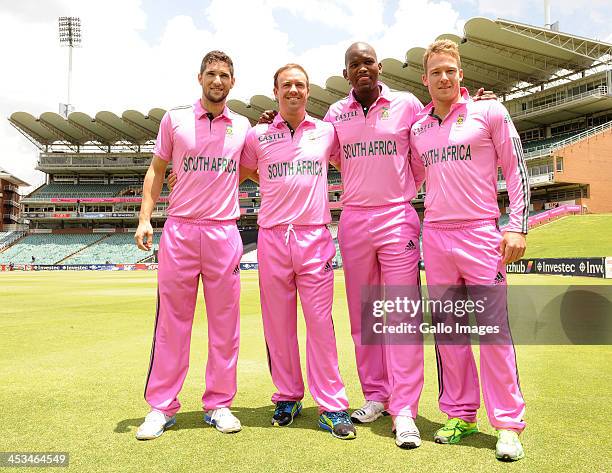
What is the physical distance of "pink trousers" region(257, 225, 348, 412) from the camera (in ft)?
12.4

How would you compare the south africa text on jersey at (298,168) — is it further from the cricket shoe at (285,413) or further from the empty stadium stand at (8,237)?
the empty stadium stand at (8,237)

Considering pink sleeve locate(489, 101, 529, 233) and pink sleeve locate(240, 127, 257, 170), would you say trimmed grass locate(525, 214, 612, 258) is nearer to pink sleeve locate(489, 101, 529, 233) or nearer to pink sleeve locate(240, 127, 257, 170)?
pink sleeve locate(489, 101, 529, 233)

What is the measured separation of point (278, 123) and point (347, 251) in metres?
1.23

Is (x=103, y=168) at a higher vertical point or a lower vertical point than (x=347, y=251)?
higher

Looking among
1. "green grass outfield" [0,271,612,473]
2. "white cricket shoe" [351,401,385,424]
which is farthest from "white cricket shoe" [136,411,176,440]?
"white cricket shoe" [351,401,385,424]

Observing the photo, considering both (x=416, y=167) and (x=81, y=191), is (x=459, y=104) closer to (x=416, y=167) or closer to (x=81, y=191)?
(x=416, y=167)

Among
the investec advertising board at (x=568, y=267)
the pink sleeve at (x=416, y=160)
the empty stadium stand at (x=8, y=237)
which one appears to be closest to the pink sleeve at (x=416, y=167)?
the pink sleeve at (x=416, y=160)

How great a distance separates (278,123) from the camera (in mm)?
4059

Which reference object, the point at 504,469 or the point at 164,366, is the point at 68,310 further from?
the point at 504,469

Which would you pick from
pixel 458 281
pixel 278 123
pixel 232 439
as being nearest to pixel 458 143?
pixel 458 281

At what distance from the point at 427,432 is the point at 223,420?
1494 mm

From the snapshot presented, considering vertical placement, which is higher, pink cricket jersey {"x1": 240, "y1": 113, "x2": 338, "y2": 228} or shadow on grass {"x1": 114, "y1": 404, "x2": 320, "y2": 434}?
pink cricket jersey {"x1": 240, "y1": 113, "x2": 338, "y2": 228}

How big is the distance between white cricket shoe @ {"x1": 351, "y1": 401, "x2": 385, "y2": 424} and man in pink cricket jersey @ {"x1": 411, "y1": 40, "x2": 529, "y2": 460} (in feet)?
1.74

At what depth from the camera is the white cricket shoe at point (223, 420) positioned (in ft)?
11.3
